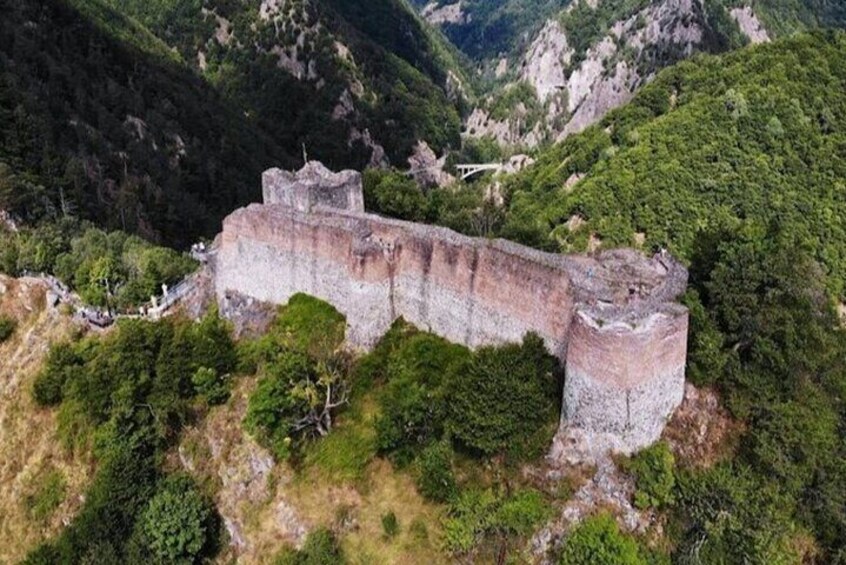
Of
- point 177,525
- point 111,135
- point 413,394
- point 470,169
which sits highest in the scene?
point 111,135

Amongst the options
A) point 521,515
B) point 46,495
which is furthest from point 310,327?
point 46,495

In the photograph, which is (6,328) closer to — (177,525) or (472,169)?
(177,525)

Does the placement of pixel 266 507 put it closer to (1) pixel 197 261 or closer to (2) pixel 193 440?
(2) pixel 193 440

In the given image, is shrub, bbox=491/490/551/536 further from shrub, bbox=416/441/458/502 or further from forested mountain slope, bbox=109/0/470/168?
forested mountain slope, bbox=109/0/470/168

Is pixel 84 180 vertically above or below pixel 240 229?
below

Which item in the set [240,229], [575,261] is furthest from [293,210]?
[575,261]

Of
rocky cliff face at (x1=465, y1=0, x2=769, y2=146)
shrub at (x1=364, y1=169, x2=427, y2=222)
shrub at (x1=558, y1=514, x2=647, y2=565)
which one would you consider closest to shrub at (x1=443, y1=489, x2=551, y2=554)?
shrub at (x1=558, y1=514, x2=647, y2=565)
